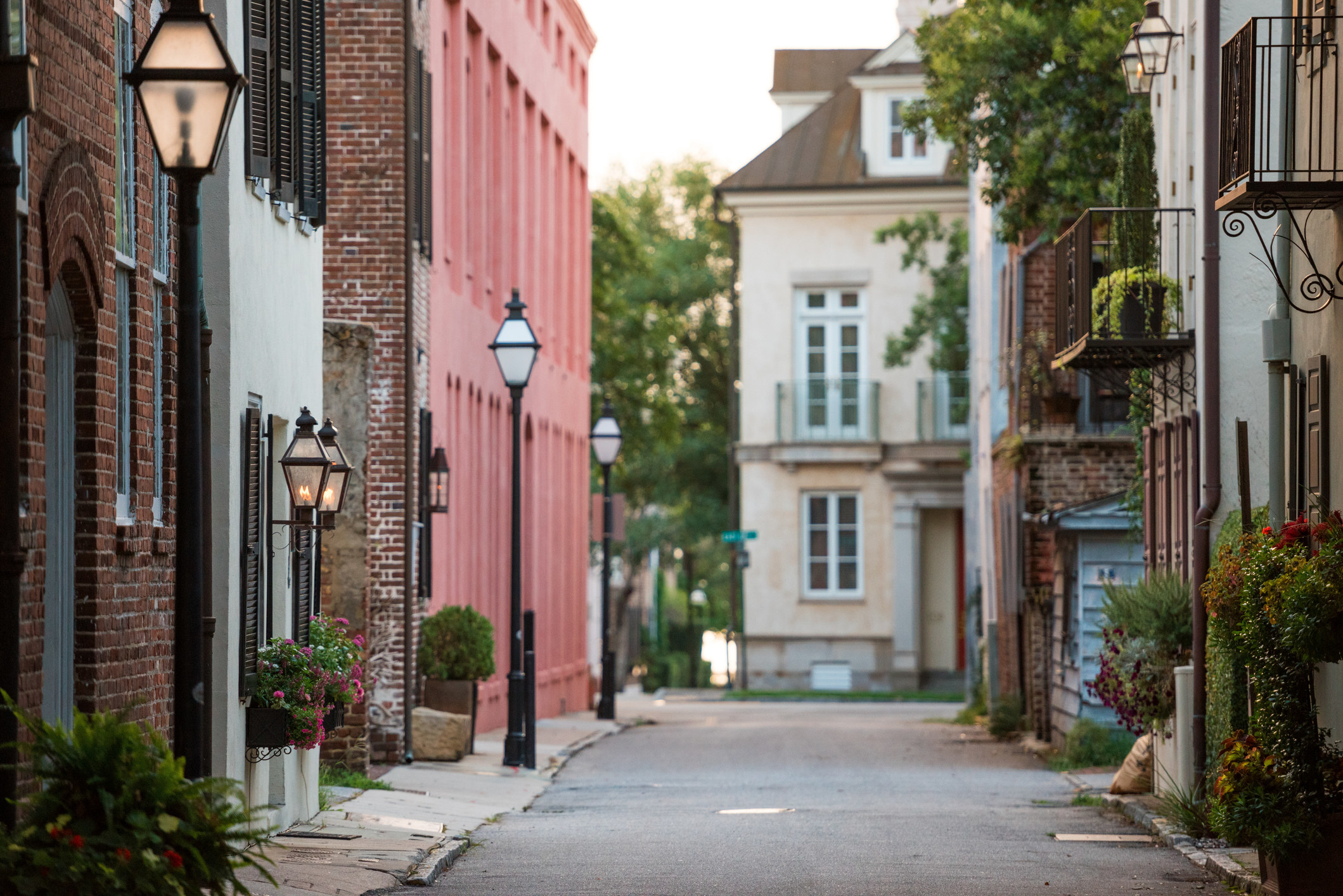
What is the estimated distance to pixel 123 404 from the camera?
10.4 meters

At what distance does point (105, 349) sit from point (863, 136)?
35831 millimetres

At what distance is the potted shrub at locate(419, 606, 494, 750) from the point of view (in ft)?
66.5

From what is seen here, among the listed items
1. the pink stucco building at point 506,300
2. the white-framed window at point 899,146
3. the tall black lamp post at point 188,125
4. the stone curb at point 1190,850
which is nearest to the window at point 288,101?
the tall black lamp post at point 188,125

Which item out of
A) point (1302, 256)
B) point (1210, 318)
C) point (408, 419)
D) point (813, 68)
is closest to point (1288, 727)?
point (1302, 256)

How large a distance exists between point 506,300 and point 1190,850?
17.0m

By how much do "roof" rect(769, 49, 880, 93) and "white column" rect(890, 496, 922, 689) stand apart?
431 inches

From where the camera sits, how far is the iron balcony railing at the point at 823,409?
4359 centimetres

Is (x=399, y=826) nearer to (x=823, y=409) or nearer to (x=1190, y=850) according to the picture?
(x=1190, y=850)

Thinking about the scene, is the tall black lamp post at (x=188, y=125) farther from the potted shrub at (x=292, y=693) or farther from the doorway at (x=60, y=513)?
the potted shrub at (x=292, y=693)

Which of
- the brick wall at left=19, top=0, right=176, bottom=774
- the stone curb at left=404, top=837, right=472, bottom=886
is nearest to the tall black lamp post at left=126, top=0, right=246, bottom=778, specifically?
the brick wall at left=19, top=0, right=176, bottom=774

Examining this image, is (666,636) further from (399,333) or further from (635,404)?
(399,333)

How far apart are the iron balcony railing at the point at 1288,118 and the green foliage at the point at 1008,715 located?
545 inches

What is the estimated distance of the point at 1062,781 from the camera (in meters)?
18.9

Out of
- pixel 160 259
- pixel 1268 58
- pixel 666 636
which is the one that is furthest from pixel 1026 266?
pixel 666 636
